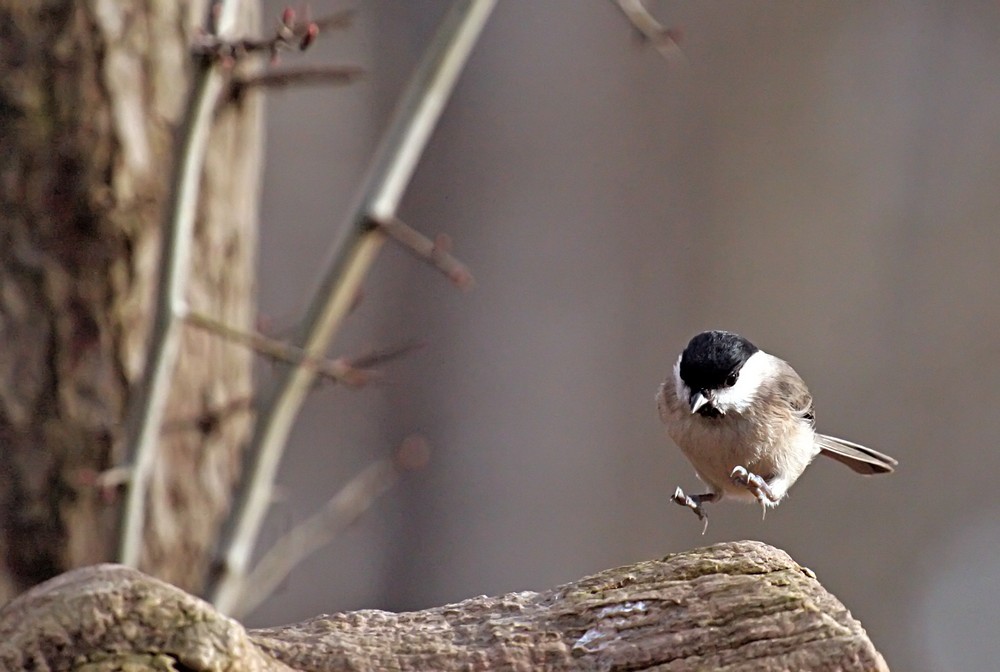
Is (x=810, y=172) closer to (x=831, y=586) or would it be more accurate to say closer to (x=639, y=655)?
(x=831, y=586)

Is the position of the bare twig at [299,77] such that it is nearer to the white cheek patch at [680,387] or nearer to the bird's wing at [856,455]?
the white cheek patch at [680,387]

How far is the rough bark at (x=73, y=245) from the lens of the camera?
263 cm

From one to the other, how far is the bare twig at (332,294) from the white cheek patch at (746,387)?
34.6 inches

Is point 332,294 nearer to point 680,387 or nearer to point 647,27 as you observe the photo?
point 680,387

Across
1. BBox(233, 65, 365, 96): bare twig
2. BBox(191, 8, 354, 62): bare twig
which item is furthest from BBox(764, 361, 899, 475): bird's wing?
BBox(191, 8, 354, 62): bare twig

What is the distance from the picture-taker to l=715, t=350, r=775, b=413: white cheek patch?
95.6 inches

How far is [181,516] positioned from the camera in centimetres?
285

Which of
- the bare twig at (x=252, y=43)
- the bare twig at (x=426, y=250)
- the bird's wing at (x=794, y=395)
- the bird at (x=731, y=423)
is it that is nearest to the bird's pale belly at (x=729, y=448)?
the bird at (x=731, y=423)

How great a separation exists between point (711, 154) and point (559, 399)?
4.72ft

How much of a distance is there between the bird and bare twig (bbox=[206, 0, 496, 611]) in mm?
795

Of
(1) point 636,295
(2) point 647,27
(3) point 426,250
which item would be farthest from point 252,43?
(1) point 636,295

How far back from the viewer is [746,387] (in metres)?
2.52

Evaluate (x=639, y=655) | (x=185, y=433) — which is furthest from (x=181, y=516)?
(x=639, y=655)

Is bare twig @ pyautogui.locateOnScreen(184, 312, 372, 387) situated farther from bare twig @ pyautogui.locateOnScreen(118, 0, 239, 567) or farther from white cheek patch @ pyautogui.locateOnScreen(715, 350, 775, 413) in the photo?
white cheek patch @ pyautogui.locateOnScreen(715, 350, 775, 413)
